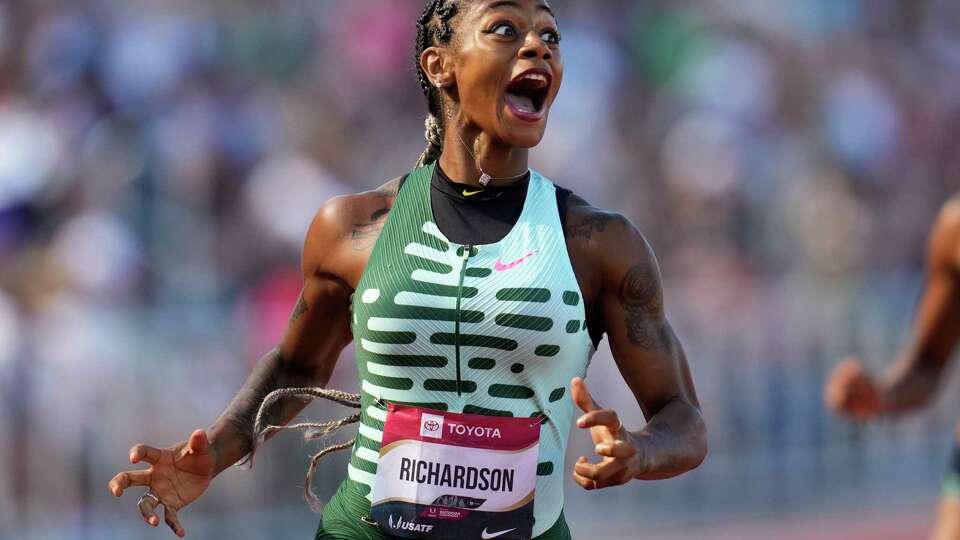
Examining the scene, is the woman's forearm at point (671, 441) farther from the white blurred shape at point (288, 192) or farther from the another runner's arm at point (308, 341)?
the white blurred shape at point (288, 192)

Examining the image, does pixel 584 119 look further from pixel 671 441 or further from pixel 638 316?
pixel 671 441

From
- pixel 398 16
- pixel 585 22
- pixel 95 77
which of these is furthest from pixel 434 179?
pixel 585 22

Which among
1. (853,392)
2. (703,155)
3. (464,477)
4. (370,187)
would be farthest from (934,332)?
(703,155)

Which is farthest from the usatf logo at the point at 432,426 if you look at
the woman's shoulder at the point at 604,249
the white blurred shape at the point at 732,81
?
the white blurred shape at the point at 732,81

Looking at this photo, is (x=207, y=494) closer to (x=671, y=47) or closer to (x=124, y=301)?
(x=124, y=301)

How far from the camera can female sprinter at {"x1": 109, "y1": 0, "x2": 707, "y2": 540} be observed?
4.50 meters

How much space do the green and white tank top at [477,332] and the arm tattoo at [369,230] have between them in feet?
0.30

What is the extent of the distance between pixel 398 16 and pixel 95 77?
8.56ft

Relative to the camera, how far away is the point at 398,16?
40.1 feet

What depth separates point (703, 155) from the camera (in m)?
13.0

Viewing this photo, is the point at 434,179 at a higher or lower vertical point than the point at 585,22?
lower

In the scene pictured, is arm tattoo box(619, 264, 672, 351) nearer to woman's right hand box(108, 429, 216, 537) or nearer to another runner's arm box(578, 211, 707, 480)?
another runner's arm box(578, 211, 707, 480)

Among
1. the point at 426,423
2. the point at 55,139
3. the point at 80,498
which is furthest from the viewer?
the point at 55,139

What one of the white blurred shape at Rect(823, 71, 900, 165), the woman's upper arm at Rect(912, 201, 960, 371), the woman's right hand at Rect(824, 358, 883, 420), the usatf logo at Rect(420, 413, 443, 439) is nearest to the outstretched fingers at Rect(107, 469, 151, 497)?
the usatf logo at Rect(420, 413, 443, 439)
